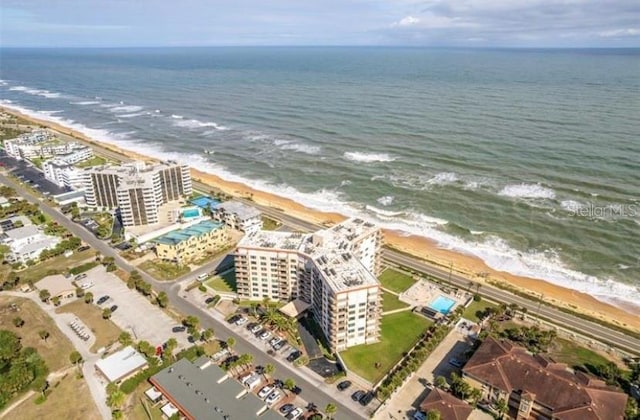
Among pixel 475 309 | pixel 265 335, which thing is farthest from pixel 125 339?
pixel 475 309

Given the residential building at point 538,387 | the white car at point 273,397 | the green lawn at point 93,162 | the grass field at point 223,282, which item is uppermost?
the green lawn at point 93,162

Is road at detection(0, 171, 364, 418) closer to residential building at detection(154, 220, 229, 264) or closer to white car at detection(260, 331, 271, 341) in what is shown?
white car at detection(260, 331, 271, 341)

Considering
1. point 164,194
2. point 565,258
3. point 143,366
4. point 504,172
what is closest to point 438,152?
point 504,172

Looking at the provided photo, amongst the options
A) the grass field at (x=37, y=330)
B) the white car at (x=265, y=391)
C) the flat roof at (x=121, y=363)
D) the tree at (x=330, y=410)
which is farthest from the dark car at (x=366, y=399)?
the grass field at (x=37, y=330)

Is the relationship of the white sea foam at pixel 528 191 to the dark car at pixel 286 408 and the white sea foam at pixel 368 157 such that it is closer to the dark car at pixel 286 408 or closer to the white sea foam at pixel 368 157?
the white sea foam at pixel 368 157

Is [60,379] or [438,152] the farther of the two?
[438,152]

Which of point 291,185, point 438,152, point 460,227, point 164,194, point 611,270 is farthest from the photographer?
point 438,152

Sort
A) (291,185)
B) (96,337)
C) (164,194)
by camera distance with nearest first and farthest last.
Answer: (96,337), (164,194), (291,185)

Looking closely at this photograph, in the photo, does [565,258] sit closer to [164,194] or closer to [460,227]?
[460,227]
